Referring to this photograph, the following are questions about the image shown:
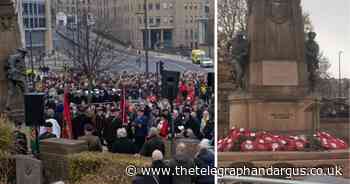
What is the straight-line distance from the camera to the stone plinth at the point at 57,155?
34.7 feet

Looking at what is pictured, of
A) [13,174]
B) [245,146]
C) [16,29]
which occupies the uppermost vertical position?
[16,29]

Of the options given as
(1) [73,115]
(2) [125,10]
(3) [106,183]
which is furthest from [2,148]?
(2) [125,10]

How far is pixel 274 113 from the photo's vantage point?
7691mm

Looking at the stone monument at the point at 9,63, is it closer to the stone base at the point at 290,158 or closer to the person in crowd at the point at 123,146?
the person in crowd at the point at 123,146

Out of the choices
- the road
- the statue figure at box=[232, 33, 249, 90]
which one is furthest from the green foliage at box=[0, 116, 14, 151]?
the road

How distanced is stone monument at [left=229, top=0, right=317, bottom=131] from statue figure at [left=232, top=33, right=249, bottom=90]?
63mm

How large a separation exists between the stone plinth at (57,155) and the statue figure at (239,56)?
12.5ft

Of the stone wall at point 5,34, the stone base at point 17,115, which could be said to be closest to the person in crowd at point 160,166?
the stone base at point 17,115

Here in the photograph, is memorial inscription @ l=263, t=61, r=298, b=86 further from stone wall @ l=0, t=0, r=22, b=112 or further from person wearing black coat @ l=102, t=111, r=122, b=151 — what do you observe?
stone wall @ l=0, t=0, r=22, b=112

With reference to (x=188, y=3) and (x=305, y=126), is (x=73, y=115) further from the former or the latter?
(x=188, y=3)

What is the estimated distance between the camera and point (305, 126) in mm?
7531

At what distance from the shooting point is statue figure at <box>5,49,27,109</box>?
55.3 feet

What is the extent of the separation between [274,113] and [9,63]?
10972mm

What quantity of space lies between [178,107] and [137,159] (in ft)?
21.7
